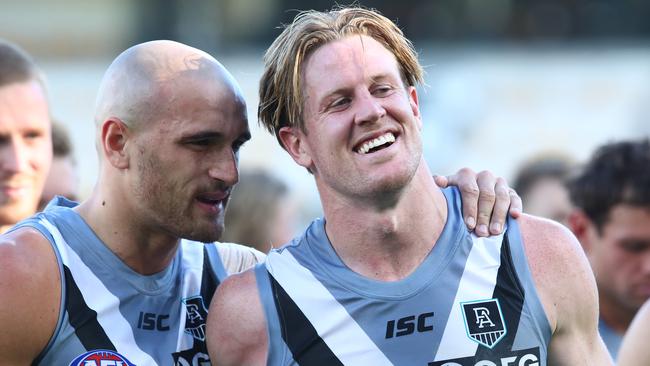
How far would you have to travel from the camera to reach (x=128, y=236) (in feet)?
15.4

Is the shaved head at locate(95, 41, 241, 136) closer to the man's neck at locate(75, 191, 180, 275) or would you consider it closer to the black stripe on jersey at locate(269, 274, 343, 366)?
the man's neck at locate(75, 191, 180, 275)

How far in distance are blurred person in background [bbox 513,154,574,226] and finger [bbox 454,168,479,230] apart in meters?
3.45

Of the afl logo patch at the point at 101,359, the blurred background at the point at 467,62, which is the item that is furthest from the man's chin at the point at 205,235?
the blurred background at the point at 467,62

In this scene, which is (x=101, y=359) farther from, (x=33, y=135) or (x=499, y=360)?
(x=33, y=135)

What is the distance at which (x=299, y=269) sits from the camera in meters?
4.48

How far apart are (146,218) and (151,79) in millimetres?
558

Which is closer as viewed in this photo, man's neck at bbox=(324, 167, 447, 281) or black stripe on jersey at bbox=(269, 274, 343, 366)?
black stripe on jersey at bbox=(269, 274, 343, 366)

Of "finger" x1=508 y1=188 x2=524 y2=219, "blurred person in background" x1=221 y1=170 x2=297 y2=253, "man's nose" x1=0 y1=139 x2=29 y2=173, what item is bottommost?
"blurred person in background" x1=221 y1=170 x2=297 y2=253

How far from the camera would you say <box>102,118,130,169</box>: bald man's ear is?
15.6 ft

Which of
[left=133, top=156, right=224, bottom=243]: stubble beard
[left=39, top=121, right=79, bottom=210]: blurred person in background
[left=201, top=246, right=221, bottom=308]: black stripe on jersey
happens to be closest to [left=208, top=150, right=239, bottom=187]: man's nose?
[left=133, top=156, right=224, bottom=243]: stubble beard

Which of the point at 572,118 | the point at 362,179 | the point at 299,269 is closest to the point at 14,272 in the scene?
the point at 299,269

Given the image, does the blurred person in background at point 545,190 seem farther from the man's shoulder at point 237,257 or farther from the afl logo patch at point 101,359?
the afl logo patch at point 101,359

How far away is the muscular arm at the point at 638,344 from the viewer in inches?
197

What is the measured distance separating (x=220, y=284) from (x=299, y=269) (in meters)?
0.34
